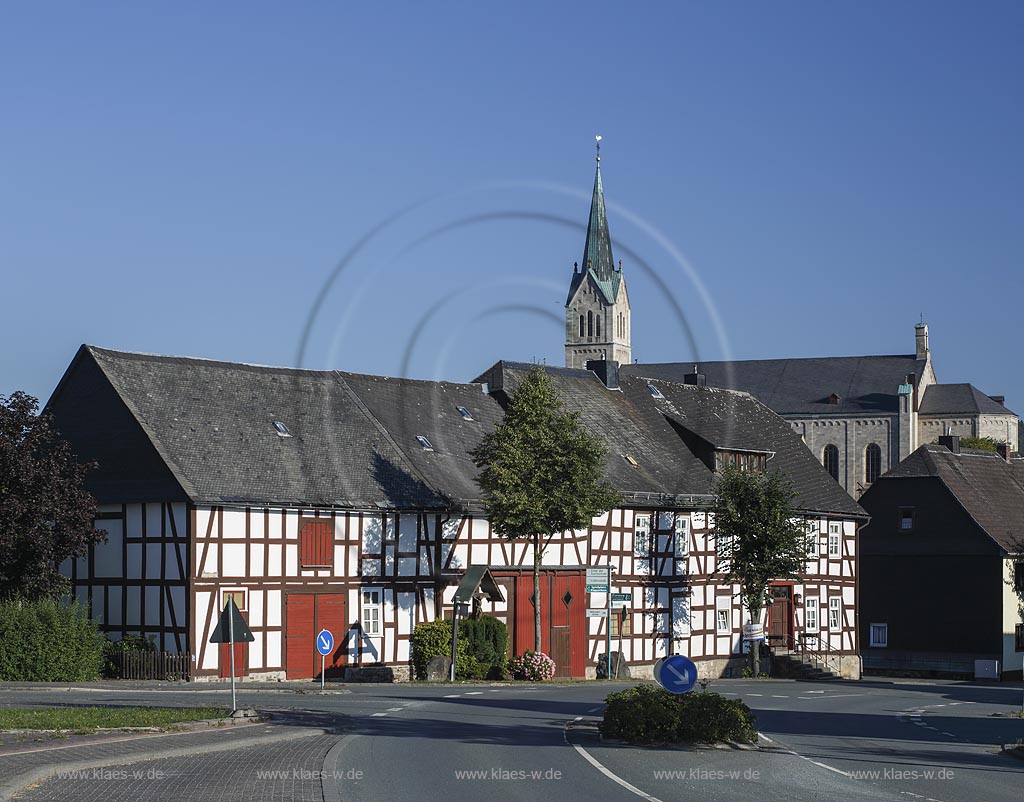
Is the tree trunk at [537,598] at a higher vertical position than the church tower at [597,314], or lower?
lower

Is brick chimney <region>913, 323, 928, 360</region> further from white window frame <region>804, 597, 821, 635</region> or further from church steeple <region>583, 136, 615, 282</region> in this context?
white window frame <region>804, 597, 821, 635</region>

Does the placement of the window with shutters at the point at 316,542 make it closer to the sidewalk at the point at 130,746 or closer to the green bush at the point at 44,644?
the green bush at the point at 44,644

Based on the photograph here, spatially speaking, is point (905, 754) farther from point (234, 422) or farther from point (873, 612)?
point (873, 612)

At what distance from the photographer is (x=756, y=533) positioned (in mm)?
53500

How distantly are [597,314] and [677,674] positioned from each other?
14882cm

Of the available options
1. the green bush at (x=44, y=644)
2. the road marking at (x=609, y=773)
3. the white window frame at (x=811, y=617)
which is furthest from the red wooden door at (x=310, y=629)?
the white window frame at (x=811, y=617)

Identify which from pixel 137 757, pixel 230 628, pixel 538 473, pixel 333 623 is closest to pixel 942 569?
pixel 538 473

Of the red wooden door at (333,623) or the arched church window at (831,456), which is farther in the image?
the arched church window at (831,456)

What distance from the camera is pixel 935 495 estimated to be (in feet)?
226

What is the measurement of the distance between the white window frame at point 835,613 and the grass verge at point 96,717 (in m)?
39.5

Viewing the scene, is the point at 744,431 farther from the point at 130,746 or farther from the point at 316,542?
the point at 130,746

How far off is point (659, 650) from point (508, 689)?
15034mm

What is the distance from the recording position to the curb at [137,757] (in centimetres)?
1711
